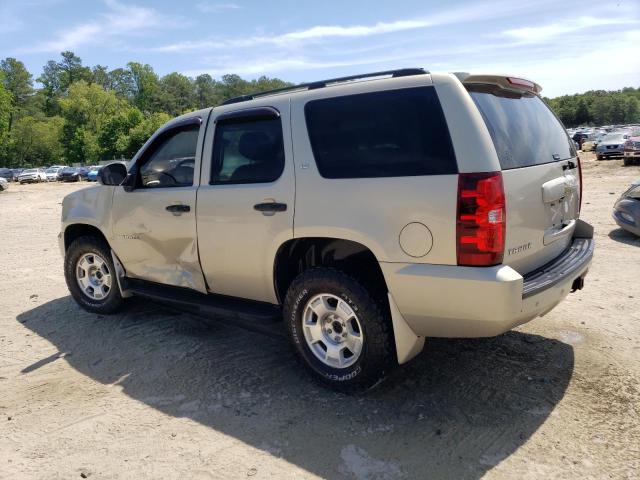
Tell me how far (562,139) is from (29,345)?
16.2 ft

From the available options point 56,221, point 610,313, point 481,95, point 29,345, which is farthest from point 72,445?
point 56,221

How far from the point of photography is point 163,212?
452 centimetres

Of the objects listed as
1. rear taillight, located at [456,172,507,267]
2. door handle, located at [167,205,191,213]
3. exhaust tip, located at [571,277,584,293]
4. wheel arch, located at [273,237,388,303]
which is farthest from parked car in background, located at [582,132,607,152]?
rear taillight, located at [456,172,507,267]

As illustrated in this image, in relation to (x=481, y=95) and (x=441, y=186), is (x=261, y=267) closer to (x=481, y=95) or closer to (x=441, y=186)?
(x=441, y=186)

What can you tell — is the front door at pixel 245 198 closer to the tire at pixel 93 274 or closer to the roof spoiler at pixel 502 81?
the roof spoiler at pixel 502 81

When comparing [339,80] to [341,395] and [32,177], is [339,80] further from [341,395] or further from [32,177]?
[32,177]

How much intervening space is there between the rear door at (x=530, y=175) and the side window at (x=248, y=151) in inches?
56.7

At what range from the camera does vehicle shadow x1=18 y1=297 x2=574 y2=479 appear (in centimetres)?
296

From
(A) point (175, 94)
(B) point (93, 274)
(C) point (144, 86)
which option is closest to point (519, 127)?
(B) point (93, 274)

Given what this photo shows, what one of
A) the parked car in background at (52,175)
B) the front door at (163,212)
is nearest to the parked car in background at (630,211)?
the front door at (163,212)

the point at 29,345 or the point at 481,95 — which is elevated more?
the point at 481,95

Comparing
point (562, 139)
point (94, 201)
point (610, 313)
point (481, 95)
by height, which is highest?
point (481, 95)

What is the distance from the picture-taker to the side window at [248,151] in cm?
386

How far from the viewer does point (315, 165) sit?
11.7ft
